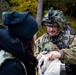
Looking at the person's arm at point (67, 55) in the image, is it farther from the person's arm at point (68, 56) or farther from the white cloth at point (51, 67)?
the white cloth at point (51, 67)

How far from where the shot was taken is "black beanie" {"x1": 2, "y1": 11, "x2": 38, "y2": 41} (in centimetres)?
314

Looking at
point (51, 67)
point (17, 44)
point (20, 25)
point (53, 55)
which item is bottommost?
point (51, 67)

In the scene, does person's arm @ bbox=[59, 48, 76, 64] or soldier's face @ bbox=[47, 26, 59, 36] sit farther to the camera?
soldier's face @ bbox=[47, 26, 59, 36]

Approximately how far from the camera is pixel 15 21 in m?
3.12

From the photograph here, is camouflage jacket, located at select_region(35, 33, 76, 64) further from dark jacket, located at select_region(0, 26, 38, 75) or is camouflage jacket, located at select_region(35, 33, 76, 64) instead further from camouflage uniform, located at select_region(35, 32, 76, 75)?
dark jacket, located at select_region(0, 26, 38, 75)

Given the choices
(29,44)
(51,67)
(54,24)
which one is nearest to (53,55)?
(51,67)

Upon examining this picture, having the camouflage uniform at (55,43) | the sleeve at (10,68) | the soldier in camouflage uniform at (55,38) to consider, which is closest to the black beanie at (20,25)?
the sleeve at (10,68)

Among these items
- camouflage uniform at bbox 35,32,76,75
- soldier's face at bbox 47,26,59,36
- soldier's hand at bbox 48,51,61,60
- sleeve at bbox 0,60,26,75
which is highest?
sleeve at bbox 0,60,26,75

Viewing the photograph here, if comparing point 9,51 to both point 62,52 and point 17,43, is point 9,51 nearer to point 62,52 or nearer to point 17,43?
point 17,43

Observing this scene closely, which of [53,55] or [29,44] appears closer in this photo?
[29,44]

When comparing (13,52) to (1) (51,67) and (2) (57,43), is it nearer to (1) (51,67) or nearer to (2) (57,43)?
(1) (51,67)

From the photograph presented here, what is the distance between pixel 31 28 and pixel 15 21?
0.56 ft

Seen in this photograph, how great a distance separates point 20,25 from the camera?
3148mm

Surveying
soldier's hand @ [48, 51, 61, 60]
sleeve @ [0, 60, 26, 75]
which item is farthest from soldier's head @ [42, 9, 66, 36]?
sleeve @ [0, 60, 26, 75]
